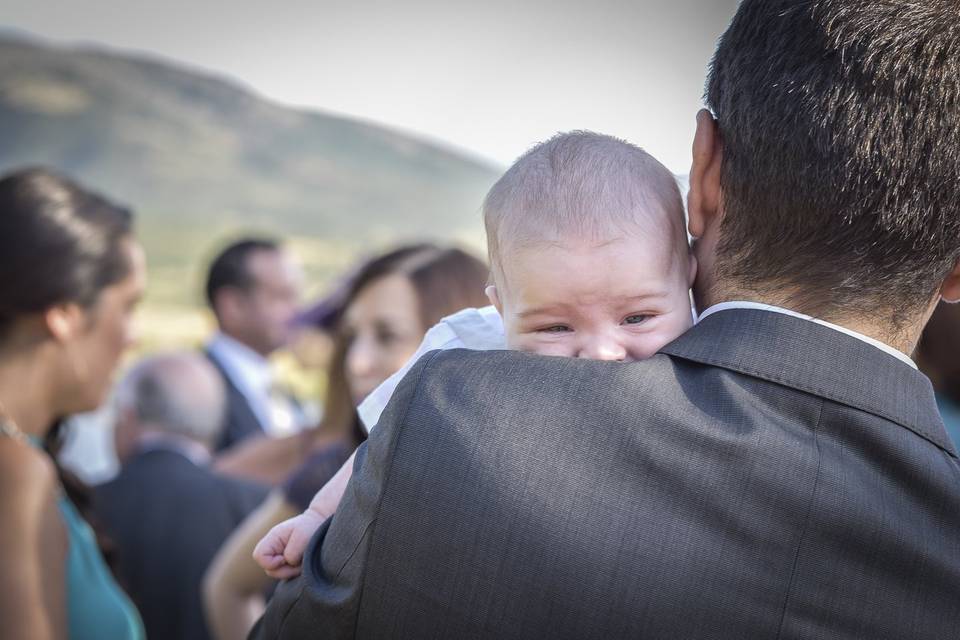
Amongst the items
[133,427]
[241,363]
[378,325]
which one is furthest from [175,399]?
[241,363]

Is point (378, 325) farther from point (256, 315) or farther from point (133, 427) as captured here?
point (256, 315)

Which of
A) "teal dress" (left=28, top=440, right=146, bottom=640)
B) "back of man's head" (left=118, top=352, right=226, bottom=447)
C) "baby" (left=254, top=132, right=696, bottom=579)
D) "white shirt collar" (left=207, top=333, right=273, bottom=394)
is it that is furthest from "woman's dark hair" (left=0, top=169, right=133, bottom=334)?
"white shirt collar" (left=207, top=333, right=273, bottom=394)

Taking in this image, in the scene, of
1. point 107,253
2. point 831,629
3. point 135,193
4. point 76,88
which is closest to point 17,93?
point 76,88

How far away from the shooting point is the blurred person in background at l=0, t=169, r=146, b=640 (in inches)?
96.4

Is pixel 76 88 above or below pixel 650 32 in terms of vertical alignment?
below

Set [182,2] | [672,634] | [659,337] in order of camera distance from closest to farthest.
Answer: [672,634] → [659,337] → [182,2]

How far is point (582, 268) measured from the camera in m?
1.52

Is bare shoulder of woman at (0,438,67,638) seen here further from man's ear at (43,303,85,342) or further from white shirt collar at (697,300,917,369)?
white shirt collar at (697,300,917,369)

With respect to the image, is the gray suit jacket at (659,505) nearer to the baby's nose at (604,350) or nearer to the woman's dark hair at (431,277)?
the baby's nose at (604,350)

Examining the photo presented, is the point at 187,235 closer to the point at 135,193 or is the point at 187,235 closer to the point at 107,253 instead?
the point at 135,193

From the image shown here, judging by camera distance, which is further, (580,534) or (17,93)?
(17,93)

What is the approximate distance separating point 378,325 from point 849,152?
218 cm

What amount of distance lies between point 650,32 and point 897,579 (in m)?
5.84

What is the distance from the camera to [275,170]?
784 centimetres
